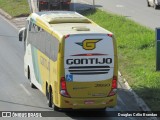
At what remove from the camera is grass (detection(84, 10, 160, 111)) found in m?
21.2

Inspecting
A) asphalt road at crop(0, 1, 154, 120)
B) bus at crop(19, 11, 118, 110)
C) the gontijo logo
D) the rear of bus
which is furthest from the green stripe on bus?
the gontijo logo

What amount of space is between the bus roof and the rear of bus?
357 mm

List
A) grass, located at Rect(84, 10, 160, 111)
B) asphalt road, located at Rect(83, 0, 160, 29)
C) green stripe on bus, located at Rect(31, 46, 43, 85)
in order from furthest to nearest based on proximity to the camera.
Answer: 1. asphalt road, located at Rect(83, 0, 160, 29)
2. green stripe on bus, located at Rect(31, 46, 43, 85)
3. grass, located at Rect(84, 10, 160, 111)

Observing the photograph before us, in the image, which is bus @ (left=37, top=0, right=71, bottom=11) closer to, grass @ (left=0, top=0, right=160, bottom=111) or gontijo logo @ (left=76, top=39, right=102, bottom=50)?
grass @ (left=0, top=0, right=160, bottom=111)

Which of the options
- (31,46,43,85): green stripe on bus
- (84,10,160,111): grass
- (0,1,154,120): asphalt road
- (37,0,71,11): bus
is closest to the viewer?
(0,1,154,120): asphalt road

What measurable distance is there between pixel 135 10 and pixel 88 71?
1098 inches

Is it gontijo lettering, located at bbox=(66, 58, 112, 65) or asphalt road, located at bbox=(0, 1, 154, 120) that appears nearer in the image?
gontijo lettering, located at bbox=(66, 58, 112, 65)

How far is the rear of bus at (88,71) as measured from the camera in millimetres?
18250

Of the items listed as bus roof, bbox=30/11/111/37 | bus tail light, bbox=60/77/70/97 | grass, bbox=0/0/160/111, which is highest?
bus roof, bbox=30/11/111/37

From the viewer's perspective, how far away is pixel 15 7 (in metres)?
47.3

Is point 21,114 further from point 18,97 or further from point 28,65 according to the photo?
point 28,65

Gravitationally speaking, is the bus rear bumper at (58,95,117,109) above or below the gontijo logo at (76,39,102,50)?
below

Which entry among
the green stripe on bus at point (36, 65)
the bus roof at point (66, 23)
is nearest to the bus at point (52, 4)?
the bus roof at point (66, 23)

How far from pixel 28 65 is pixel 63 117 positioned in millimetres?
5525
